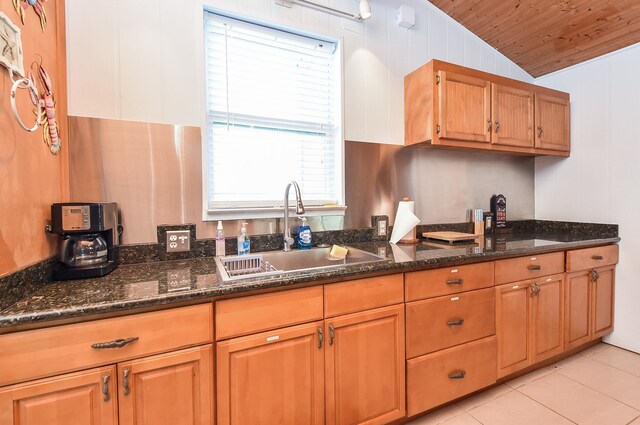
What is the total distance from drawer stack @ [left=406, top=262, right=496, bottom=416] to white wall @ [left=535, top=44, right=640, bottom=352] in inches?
60.5

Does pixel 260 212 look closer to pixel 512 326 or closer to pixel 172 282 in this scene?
pixel 172 282

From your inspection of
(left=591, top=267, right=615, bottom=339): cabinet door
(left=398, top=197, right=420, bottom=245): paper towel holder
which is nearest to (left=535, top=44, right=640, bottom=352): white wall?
(left=591, top=267, right=615, bottom=339): cabinet door

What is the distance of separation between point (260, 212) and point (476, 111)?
1704 mm

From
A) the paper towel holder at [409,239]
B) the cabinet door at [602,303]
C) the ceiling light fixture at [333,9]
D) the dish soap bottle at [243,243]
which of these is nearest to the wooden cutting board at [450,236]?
the paper towel holder at [409,239]

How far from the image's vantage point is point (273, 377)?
1.21 m

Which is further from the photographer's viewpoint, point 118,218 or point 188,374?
point 118,218

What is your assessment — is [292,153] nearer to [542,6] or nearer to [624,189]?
[542,6]

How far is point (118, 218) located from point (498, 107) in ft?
8.62

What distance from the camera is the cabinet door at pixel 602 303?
2248 mm

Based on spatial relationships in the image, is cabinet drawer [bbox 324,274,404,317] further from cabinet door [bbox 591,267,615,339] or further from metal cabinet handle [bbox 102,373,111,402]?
cabinet door [bbox 591,267,615,339]

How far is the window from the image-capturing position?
1751mm

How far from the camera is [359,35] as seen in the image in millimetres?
2086

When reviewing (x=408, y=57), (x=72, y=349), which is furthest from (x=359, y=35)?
(x=72, y=349)

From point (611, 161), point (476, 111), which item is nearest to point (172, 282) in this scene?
point (476, 111)
